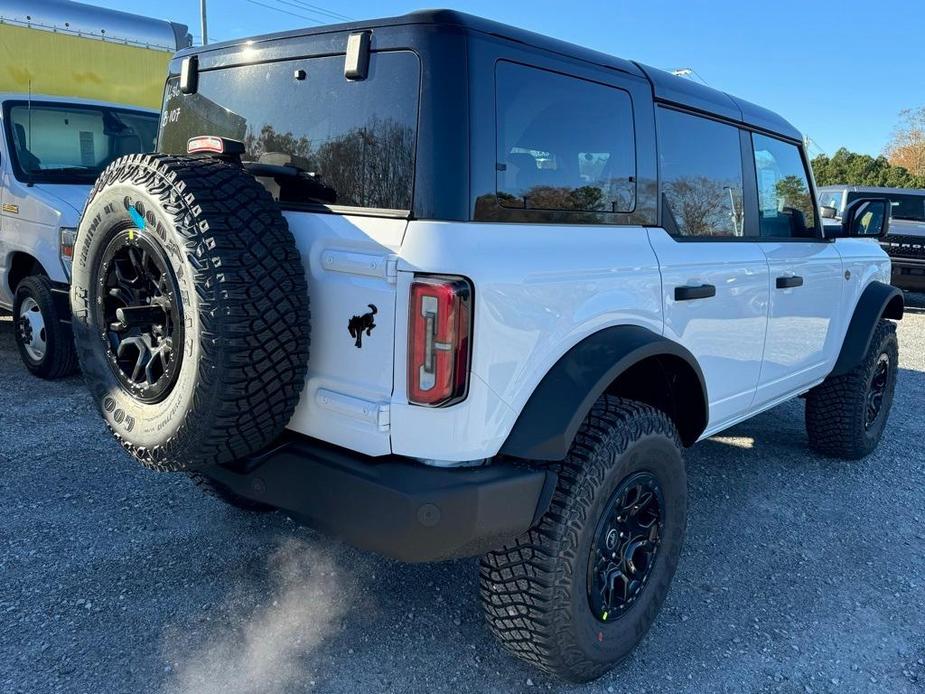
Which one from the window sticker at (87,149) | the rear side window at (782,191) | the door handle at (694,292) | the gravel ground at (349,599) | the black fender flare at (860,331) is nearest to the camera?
the gravel ground at (349,599)

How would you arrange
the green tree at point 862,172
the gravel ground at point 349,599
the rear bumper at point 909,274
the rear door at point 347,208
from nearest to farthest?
the rear door at point 347,208 → the gravel ground at point 349,599 → the rear bumper at point 909,274 → the green tree at point 862,172

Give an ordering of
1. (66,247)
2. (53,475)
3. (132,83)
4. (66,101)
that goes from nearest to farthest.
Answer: (53,475), (66,247), (66,101), (132,83)

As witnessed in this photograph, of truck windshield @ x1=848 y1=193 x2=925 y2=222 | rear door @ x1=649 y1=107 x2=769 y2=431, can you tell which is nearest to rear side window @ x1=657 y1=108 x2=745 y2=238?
rear door @ x1=649 y1=107 x2=769 y2=431

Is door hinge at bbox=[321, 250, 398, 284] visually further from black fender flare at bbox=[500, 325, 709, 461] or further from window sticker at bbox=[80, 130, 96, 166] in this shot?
window sticker at bbox=[80, 130, 96, 166]

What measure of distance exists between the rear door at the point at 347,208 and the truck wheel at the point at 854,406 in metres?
3.44

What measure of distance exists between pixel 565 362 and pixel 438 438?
469 millimetres

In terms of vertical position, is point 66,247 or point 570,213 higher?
point 570,213

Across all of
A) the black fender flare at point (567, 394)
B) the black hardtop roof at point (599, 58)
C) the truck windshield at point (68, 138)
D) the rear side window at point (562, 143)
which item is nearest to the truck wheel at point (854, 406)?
the black hardtop roof at point (599, 58)

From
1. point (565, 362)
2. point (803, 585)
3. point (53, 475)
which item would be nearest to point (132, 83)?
point (53, 475)

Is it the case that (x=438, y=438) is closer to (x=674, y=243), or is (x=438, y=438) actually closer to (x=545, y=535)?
(x=545, y=535)

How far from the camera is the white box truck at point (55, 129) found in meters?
5.31

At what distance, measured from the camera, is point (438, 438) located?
2016 mm

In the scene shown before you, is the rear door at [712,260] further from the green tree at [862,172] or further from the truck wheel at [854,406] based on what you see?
the green tree at [862,172]

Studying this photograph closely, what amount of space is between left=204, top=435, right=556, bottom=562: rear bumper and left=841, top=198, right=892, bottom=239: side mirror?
9.43ft
